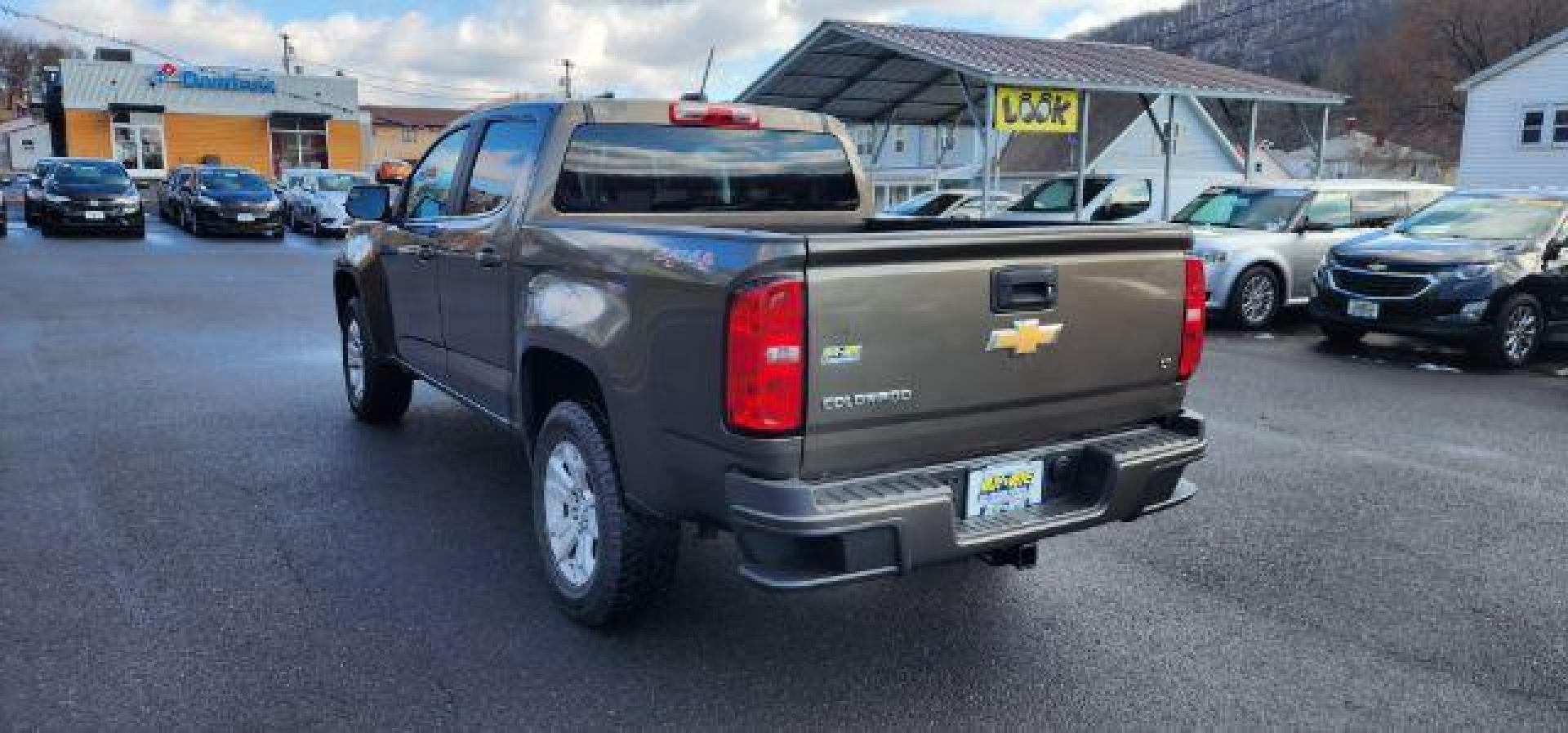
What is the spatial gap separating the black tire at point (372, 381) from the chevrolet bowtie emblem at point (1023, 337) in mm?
3982

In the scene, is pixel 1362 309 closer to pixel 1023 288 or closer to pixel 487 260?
pixel 1023 288

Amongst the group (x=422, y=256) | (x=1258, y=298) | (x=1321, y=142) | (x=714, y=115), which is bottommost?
(x=1258, y=298)

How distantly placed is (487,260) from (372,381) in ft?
7.74

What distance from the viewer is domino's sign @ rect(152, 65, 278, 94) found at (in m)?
45.5

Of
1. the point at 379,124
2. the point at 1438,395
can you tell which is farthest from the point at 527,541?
the point at 379,124

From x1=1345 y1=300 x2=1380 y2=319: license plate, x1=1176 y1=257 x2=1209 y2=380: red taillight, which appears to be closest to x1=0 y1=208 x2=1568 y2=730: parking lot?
x1=1176 y1=257 x2=1209 y2=380: red taillight

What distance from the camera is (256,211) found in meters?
23.3

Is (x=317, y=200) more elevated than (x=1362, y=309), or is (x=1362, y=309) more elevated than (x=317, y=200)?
(x=317, y=200)

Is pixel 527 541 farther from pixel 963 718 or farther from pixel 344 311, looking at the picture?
pixel 344 311

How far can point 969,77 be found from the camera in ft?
66.8

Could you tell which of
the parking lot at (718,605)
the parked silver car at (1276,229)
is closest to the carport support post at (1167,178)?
the parked silver car at (1276,229)

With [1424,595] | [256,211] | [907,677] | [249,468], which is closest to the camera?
[907,677]

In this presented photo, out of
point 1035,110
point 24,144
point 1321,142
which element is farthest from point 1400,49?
point 24,144

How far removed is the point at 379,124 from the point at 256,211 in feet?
160
